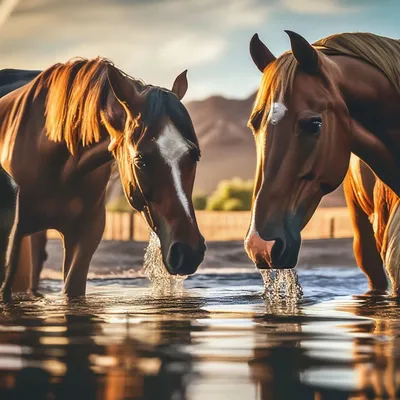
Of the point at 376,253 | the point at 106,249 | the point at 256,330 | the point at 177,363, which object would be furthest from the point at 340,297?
the point at 106,249

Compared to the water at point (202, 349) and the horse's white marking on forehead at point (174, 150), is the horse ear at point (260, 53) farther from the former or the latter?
the water at point (202, 349)

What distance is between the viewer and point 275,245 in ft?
13.3

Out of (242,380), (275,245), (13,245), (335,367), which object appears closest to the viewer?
(242,380)

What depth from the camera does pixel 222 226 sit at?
68.4ft

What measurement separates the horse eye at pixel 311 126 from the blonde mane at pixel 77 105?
1.81m

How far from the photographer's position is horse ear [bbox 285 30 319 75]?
4.29 meters

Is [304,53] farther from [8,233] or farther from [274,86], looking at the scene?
[8,233]

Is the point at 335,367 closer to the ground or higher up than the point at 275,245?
closer to the ground

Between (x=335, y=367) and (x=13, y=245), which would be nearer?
(x=335, y=367)

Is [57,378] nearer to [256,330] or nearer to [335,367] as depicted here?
[335,367]

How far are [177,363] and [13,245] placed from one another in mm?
3136

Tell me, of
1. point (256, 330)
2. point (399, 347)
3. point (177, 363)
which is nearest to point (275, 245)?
point (256, 330)

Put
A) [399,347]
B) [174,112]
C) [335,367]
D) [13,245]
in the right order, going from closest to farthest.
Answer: [335,367] < [399,347] < [174,112] < [13,245]

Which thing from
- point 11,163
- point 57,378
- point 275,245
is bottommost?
point 57,378
